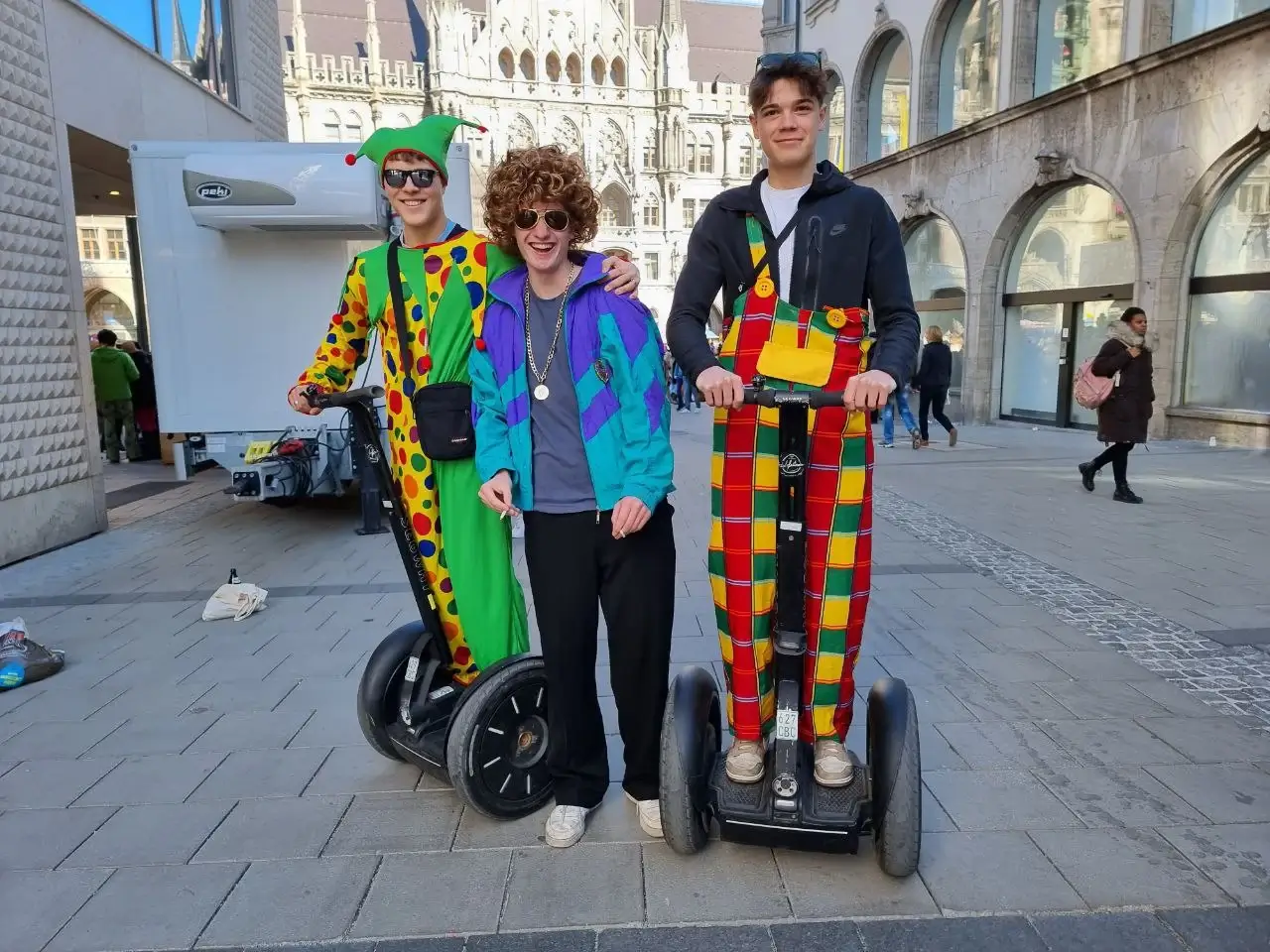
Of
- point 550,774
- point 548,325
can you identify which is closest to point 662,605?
point 550,774

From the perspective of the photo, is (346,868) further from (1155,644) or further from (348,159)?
(1155,644)

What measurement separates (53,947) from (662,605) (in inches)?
72.0

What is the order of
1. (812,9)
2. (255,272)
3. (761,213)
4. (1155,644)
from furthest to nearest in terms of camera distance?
(812,9) → (255,272) → (1155,644) → (761,213)

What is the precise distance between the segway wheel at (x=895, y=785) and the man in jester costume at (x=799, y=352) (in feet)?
0.39

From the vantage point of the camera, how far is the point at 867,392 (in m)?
2.07

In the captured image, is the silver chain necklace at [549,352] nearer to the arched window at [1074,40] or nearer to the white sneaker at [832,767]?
the white sneaker at [832,767]

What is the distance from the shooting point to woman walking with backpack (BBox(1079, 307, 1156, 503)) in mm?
8055

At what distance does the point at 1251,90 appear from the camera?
11242 mm

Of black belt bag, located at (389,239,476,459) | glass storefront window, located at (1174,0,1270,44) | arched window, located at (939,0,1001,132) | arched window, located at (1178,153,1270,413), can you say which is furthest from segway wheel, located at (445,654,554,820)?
arched window, located at (939,0,1001,132)

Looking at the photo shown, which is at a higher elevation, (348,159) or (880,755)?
(348,159)

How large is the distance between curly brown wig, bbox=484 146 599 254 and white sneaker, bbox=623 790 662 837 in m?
1.75

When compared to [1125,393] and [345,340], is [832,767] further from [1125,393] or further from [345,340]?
[1125,393]

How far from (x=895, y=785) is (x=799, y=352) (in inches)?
46.8

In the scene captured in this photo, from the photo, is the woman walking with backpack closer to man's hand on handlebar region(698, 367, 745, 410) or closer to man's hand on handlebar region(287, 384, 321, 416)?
man's hand on handlebar region(698, 367, 745, 410)
